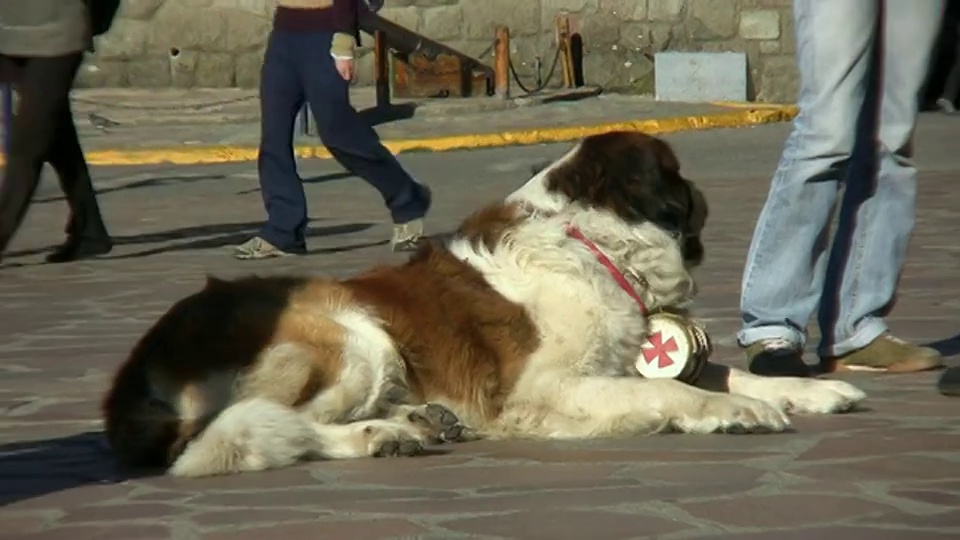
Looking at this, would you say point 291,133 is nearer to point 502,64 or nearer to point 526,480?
point 526,480

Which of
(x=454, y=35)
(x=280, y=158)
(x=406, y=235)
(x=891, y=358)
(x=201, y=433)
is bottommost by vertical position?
(x=454, y=35)

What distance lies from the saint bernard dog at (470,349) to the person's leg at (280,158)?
17.0ft

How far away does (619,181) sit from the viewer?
6129 millimetres

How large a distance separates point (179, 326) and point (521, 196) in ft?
3.83

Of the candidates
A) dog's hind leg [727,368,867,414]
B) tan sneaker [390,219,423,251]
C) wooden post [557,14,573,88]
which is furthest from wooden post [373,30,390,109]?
dog's hind leg [727,368,867,414]

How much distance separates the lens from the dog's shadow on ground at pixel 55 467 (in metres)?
5.44

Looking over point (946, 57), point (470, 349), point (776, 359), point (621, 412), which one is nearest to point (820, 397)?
point (776, 359)

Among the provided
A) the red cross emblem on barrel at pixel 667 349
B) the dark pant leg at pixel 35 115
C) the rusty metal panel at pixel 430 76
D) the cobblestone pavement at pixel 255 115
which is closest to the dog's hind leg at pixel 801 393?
the red cross emblem on barrel at pixel 667 349

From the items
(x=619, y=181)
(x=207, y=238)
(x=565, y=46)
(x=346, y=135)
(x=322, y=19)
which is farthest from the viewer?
(x=565, y=46)

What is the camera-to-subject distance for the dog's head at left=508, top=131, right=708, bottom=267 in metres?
6.11

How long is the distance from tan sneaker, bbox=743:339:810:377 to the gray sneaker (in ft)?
15.7

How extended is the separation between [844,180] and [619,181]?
116 centimetres

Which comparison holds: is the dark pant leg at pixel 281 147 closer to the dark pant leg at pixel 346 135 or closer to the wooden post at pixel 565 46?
the dark pant leg at pixel 346 135

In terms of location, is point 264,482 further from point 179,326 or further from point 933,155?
point 933,155
